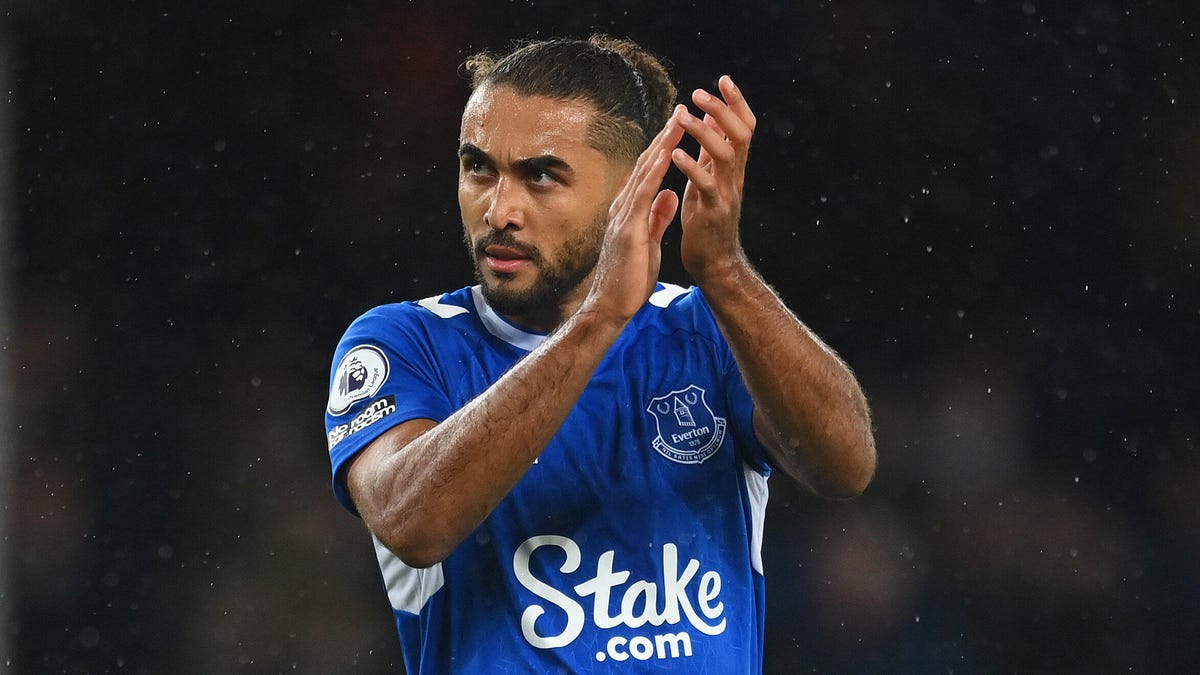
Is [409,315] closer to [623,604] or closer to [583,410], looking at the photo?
[583,410]

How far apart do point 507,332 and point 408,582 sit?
0.44m

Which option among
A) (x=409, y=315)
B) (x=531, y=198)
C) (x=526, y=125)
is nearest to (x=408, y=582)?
(x=409, y=315)

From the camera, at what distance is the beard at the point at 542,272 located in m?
2.29

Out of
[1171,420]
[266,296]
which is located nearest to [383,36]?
[266,296]

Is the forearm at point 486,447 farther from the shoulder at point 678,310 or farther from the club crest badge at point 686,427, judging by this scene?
the shoulder at point 678,310

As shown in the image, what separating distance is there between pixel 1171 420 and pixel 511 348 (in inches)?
150

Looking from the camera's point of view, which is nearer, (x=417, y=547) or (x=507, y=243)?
(x=417, y=547)

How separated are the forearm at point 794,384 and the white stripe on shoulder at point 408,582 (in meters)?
0.57

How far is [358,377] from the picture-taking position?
7.27 feet

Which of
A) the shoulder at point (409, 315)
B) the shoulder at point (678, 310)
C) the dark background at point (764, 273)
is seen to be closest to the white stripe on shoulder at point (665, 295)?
the shoulder at point (678, 310)

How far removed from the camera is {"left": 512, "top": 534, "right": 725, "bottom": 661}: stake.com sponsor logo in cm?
214

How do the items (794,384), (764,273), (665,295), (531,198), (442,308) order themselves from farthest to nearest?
(764,273) → (665,295) → (442,308) → (531,198) → (794,384)

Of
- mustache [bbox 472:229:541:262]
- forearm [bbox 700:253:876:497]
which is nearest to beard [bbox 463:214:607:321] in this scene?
mustache [bbox 472:229:541:262]

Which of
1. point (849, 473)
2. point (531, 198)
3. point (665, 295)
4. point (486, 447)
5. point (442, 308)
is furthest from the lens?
point (665, 295)
